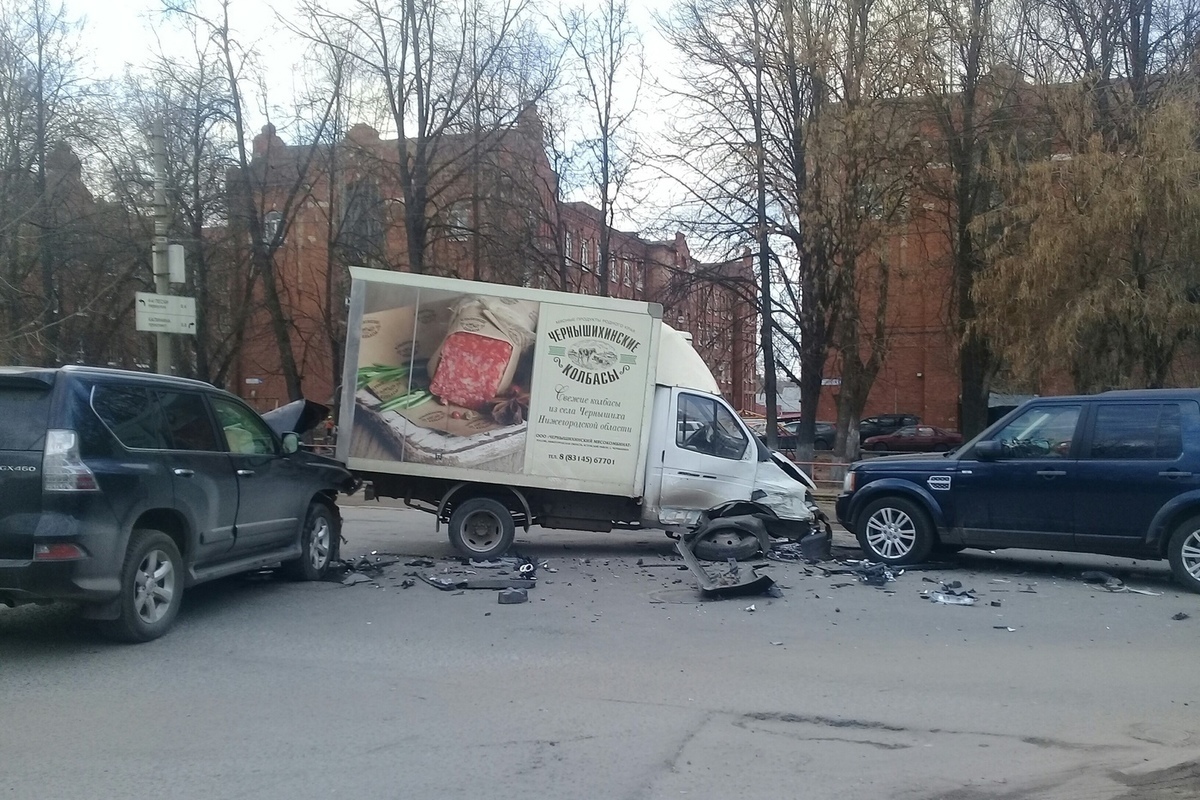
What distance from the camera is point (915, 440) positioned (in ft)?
138

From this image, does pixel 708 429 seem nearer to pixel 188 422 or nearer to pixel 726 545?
pixel 726 545

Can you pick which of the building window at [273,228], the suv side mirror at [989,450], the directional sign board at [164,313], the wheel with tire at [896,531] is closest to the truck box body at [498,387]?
the wheel with tire at [896,531]

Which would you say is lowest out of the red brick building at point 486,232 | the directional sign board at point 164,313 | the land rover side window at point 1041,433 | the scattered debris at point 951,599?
the scattered debris at point 951,599

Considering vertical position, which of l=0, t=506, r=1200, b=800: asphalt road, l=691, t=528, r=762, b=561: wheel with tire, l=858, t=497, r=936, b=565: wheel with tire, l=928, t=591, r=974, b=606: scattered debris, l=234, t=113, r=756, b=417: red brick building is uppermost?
l=234, t=113, r=756, b=417: red brick building

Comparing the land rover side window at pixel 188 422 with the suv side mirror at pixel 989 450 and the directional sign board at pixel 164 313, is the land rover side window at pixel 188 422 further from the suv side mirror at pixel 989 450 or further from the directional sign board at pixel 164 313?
the suv side mirror at pixel 989 450

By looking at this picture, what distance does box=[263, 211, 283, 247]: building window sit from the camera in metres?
28.9

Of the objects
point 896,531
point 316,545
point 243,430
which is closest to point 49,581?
point 243,430

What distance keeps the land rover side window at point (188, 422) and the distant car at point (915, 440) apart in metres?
36.6

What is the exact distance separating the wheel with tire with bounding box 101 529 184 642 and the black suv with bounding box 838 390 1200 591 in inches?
293

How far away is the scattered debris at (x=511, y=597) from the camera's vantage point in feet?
31.5

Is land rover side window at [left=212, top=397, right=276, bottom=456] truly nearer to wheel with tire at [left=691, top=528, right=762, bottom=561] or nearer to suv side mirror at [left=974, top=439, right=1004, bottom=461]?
wheel with tire at [left=691, top=528, right=762, bottom=561]

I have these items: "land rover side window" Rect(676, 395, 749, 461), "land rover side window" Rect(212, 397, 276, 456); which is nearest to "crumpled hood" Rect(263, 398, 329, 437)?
"land rover side window" Rect(212, 397, 276, 456)

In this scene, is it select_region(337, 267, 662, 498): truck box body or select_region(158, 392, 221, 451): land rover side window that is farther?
select_region(337, 267, 662, 498): truck box body

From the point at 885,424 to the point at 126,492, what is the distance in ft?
134
